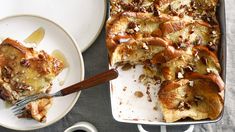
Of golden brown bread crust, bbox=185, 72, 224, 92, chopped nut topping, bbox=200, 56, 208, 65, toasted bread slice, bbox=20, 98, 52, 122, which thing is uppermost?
chopped nut topping, bbox=200, 56, 208, 65

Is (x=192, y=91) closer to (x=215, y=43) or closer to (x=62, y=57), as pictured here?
(x=215, y=43)

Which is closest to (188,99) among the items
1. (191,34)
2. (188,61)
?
(188,61)

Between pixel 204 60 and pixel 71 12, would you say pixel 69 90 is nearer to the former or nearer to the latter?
pixel 71 12

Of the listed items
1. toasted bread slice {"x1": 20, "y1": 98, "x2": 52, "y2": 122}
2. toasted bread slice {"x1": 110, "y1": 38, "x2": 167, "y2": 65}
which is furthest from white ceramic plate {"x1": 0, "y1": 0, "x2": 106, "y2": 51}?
toasted bread slice {"x1": 20, "y1": 98, "x2": 52, "y2": 122}

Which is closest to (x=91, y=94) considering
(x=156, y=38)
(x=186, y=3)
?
(x=156, y=38)

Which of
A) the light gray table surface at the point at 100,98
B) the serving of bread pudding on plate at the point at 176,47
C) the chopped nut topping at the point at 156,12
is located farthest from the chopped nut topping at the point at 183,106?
the chopped nut topping at the point at 156,12

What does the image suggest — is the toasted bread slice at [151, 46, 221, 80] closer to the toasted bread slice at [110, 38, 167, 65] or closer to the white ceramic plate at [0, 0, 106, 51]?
the toasted bread slice at [110, 38, 167, 65]

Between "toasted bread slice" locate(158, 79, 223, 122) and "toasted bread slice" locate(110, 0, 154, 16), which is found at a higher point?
"toasted bread slice" locate(110, 0, 154, 16)

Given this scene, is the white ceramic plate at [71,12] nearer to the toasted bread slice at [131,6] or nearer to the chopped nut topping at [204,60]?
the toasted bread slice at [131,6]
